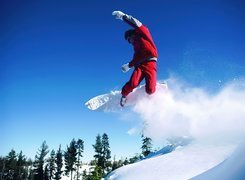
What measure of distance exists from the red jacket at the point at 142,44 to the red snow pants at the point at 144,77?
0.83 feet

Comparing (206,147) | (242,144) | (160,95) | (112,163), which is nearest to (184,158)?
(206,147)

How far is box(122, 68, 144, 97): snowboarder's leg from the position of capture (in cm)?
1035

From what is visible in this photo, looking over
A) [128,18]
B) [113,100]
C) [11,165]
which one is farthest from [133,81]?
[11,165]

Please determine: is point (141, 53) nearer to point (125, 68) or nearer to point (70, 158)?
point (125, 68)

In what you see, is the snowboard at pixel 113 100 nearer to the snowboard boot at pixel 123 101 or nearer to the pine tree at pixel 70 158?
the snowboard boot at pixel 123 101

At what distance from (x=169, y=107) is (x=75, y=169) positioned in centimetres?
6103

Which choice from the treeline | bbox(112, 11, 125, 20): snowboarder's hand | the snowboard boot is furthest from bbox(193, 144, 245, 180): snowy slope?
the treeline

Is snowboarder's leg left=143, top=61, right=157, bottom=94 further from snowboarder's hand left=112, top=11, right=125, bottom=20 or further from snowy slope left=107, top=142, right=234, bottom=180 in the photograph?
snowy slope left=107, top=142, right=234, bottom=180

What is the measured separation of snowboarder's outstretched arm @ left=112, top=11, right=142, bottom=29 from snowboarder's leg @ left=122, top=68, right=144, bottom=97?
182 cm

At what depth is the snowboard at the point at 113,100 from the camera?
39.1ft

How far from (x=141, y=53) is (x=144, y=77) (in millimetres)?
998

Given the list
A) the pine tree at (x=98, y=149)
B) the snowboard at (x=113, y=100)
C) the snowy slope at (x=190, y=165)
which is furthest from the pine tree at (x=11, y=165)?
the snowboard at (x=113, y=100)

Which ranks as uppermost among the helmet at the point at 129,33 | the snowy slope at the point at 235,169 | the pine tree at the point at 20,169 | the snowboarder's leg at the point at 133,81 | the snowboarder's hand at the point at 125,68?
the pine tree at the point at 20,169

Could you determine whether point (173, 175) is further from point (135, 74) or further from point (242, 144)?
point (242, 144)
